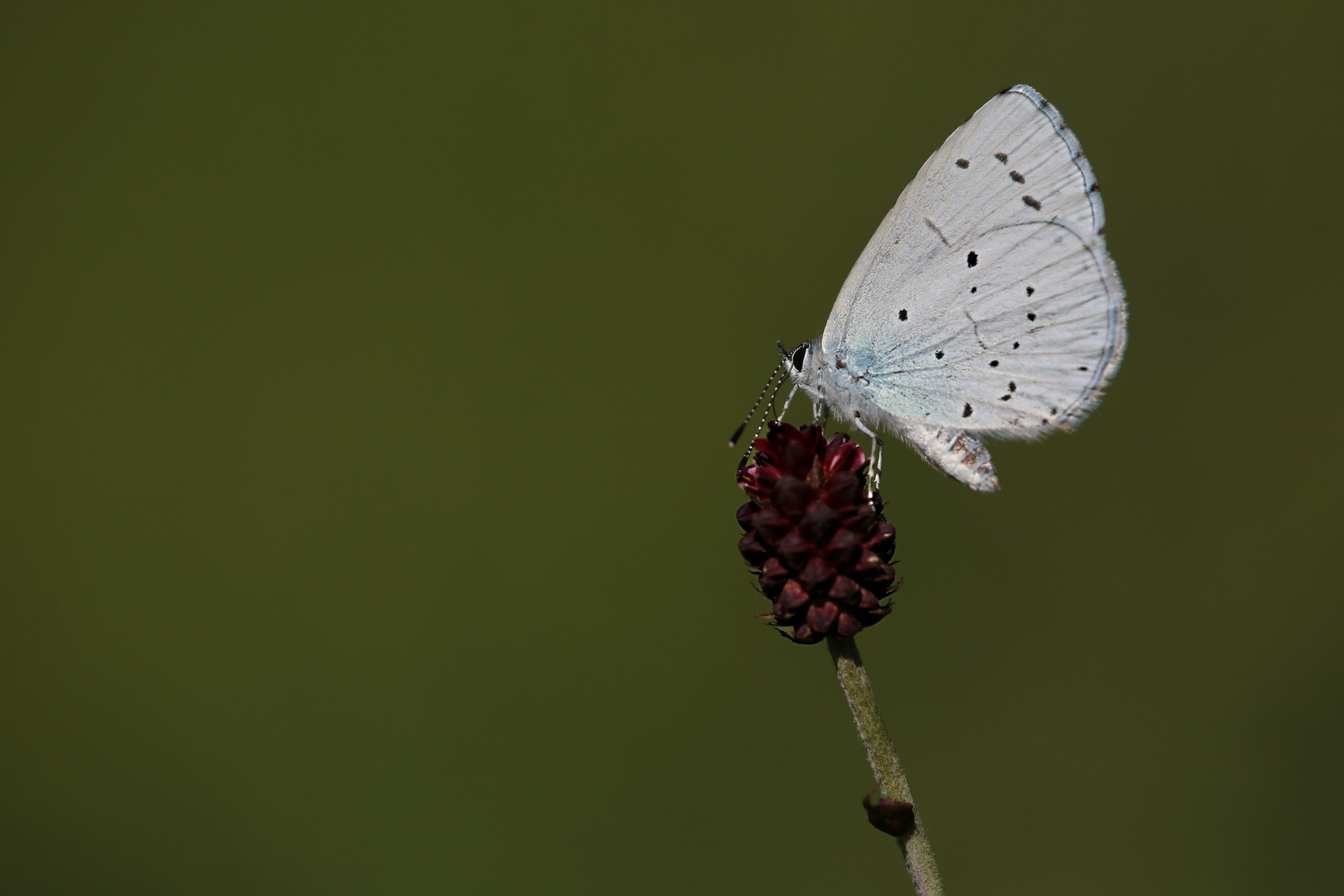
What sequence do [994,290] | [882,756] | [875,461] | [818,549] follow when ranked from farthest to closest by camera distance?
[994,290] → [875,461] → [818,549] → [882,756]

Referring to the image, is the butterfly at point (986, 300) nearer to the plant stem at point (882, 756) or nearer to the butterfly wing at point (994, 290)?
the butterfly wing at point (994, 290)

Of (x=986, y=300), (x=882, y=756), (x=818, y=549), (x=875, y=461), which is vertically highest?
(x=986, y=300)

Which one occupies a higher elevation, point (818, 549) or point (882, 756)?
point (818, 549)

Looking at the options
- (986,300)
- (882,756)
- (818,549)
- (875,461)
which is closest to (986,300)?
(986,300)

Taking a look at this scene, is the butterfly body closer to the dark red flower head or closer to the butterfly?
the butterfly

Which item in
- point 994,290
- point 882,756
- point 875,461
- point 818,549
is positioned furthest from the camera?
point 994,290

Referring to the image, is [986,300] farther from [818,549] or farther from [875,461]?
[818,549]

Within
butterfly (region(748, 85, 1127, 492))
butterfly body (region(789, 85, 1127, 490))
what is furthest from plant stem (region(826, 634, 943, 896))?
butterfly body (region(789, 85, 1127, 490))
